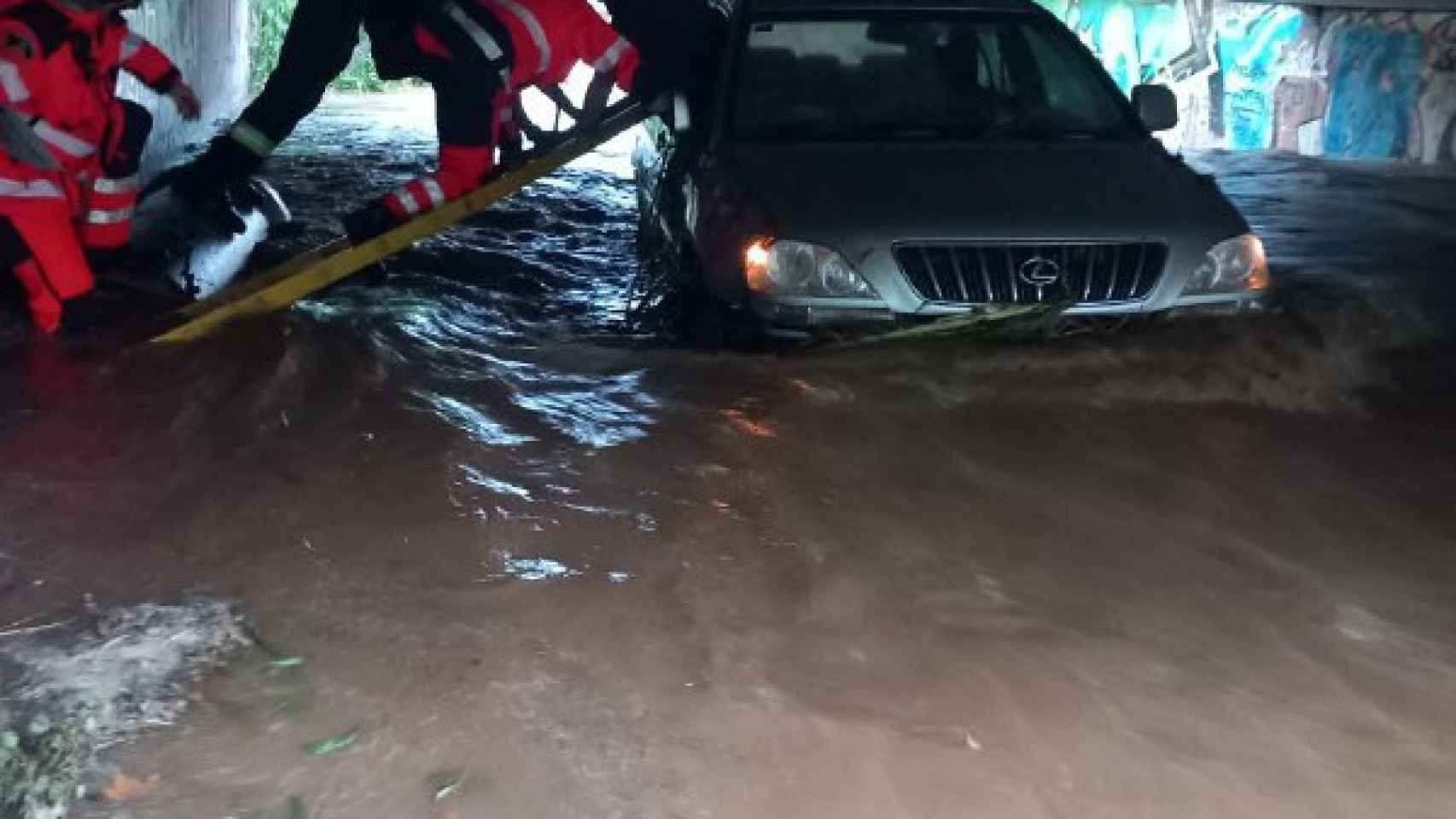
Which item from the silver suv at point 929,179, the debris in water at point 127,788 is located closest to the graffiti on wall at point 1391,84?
the silver suv at point 929,179

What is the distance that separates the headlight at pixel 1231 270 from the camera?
5.20 meters

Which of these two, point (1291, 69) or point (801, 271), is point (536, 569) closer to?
point (801, 271)

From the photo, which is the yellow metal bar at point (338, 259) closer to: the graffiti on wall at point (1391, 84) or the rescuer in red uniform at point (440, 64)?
the rescuer in red uniform at point (440, 64)

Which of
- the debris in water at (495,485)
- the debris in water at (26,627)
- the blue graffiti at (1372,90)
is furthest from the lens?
the blue graffiti at (1372,90)

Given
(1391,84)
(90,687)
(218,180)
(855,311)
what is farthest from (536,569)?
(1391,84)

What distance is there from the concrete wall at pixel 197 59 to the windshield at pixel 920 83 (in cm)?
398

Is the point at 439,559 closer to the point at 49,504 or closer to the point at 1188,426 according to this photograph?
the point at 49,504

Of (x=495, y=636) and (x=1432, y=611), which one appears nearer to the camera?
(x=495, y=636)

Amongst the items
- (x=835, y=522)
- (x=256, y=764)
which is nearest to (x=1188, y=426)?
(x=835, y=522)

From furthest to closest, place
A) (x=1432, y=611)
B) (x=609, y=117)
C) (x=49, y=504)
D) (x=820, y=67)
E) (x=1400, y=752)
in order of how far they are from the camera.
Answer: (x=609, y=117)
(x=820, y=67)
(x=49, y=504)
(x=1432, y=611)
(x=1400, y=752)

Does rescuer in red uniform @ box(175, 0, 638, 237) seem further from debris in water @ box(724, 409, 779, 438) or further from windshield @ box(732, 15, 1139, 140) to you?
debris in water @ box(724, 409, 779, 438)

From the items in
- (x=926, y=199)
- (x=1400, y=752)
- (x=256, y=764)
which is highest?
(x=926, y=199)

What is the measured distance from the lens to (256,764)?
282 centimetres

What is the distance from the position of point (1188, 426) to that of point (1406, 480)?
71 cm
